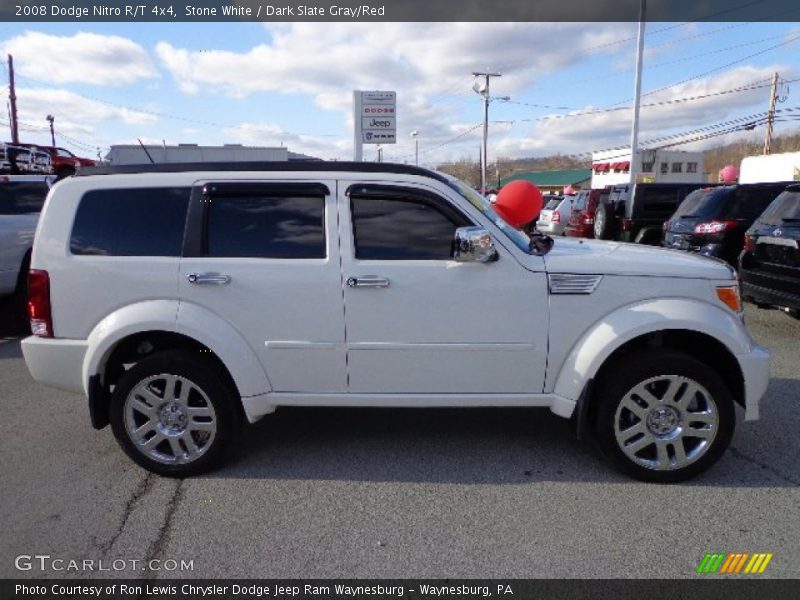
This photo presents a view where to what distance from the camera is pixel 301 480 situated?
138 inches

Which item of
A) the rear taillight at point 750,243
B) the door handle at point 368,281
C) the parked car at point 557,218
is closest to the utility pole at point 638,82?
the parked car at point 557,218

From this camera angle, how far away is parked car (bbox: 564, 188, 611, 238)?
15.2 meters

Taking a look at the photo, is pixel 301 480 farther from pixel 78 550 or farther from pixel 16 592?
pixel 16 592

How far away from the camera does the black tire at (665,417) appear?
3.36 metres

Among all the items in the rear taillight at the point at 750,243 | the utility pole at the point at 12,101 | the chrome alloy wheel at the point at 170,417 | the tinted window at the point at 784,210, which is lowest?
the chrome alloy wheel at the point at 170,417

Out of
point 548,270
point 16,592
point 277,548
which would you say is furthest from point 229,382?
point 548,270

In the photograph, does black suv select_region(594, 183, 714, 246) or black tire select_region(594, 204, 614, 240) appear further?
black tire select_region(594, 204, 614, 240)

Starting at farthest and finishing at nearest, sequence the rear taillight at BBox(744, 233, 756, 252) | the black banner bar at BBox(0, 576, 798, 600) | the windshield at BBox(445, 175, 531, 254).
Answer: the rear taillight at BBox(744, 233, 756, 252)
the windshield at BBox(445, 175, 531, 254)
the black banner bar at BBox(0, 576, 798, 600)

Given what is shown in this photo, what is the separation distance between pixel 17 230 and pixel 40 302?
506 centimetres

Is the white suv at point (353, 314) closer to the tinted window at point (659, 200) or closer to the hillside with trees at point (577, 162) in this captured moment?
the tinted window at point (659, 200)

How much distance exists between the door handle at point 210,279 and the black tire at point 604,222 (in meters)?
12.2

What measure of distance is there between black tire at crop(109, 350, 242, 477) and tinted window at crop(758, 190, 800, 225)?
21.2 feet
